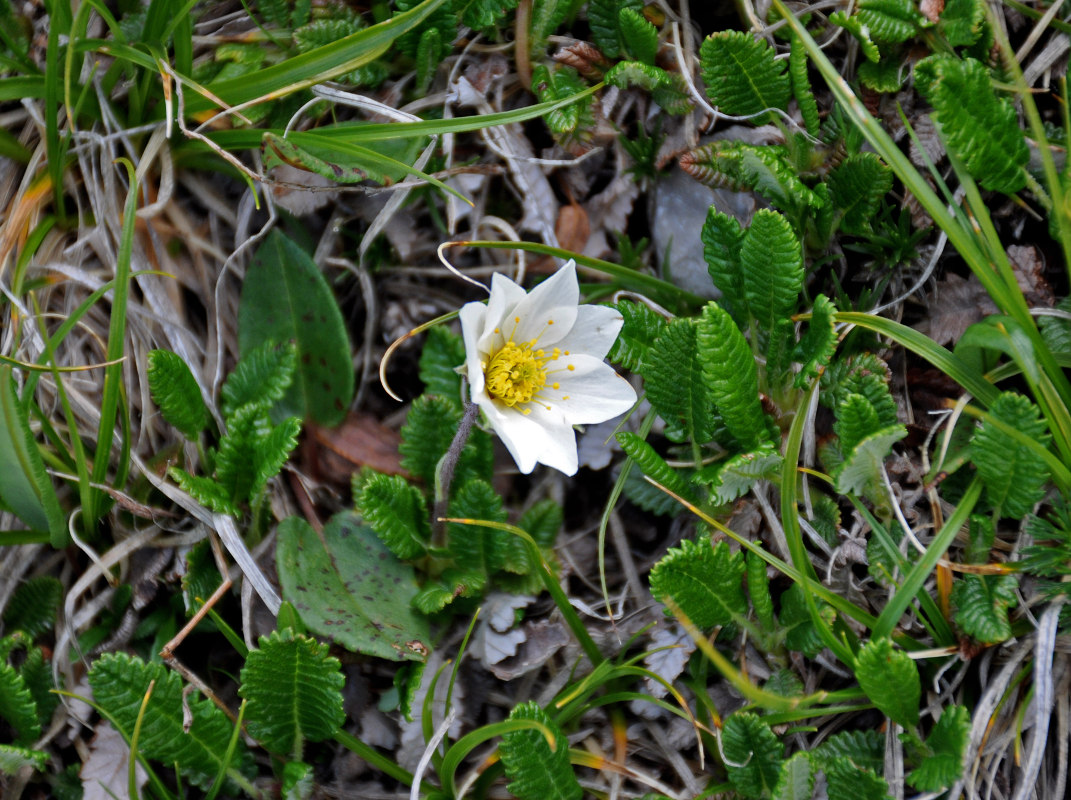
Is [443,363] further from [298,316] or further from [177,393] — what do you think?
[177,393]

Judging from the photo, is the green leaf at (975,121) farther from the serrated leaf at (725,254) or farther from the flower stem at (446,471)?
the flower stem at (446,471)

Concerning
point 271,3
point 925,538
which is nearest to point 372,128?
point 271,3

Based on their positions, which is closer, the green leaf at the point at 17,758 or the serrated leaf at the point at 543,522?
the green leaf at the point at 17,758

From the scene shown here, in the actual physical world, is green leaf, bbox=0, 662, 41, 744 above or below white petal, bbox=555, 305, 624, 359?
below

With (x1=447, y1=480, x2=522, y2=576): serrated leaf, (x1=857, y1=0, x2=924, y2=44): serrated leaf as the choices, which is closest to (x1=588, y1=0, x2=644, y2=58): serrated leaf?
(x1=857, y1=0, x2=924, y2=44): serrated leaf

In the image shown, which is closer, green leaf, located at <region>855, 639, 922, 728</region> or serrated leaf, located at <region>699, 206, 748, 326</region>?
green leaf, located at <region>855, 639, 922, 728</region>

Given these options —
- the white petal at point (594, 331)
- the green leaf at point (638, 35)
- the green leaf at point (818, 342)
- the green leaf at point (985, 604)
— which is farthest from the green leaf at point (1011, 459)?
the green leaf at point (638, 35)

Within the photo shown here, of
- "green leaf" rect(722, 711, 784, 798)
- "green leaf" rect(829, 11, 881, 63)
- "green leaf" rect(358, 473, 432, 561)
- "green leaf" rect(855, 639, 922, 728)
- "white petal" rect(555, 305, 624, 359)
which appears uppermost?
"green leaf" rect(829, 11, 881, 63)

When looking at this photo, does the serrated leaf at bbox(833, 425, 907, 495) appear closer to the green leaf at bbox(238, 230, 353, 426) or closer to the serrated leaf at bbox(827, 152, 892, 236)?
the serrated leaf at bbox(827, 152, 892, 236)
